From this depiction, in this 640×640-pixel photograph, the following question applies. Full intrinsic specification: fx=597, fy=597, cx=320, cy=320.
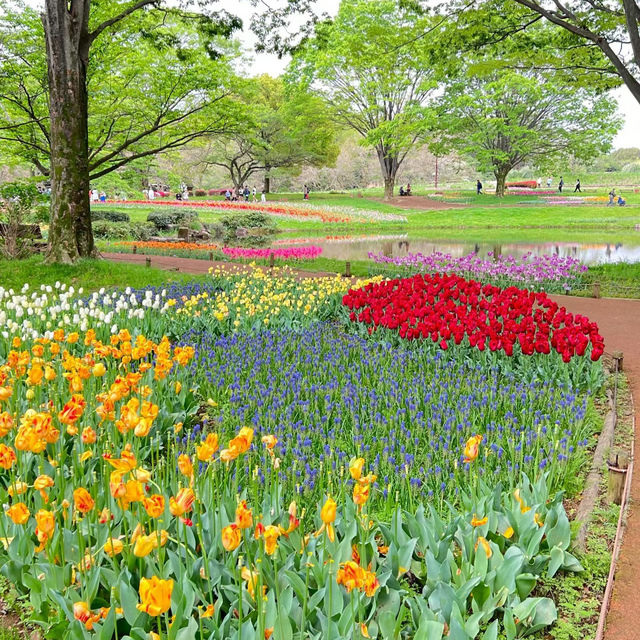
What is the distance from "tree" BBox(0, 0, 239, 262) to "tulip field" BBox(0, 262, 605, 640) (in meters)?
5.42

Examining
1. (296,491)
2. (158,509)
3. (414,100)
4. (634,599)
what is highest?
(414,100)

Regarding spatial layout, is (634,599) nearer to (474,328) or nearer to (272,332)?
(474,328)

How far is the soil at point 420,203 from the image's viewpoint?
40875 millimetres

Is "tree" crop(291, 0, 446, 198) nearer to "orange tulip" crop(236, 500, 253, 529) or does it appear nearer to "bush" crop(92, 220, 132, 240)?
"bush" crop(92, 220, 132, 240)

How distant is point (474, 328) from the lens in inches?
242

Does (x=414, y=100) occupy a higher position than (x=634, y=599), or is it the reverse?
(x=414, y=100)

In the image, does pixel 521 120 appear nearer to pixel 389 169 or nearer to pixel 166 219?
pixel 389 169

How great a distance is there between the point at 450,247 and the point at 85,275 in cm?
1364

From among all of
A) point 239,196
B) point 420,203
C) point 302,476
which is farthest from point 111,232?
point 239,196

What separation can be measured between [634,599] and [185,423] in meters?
3.16

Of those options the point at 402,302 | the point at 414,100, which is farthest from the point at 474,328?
the point at 414,100

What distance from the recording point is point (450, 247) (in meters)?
21.0

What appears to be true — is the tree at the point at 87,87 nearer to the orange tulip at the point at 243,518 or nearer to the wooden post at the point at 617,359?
the wooden post at the point at 617,359

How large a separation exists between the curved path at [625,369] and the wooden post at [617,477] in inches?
5.1
